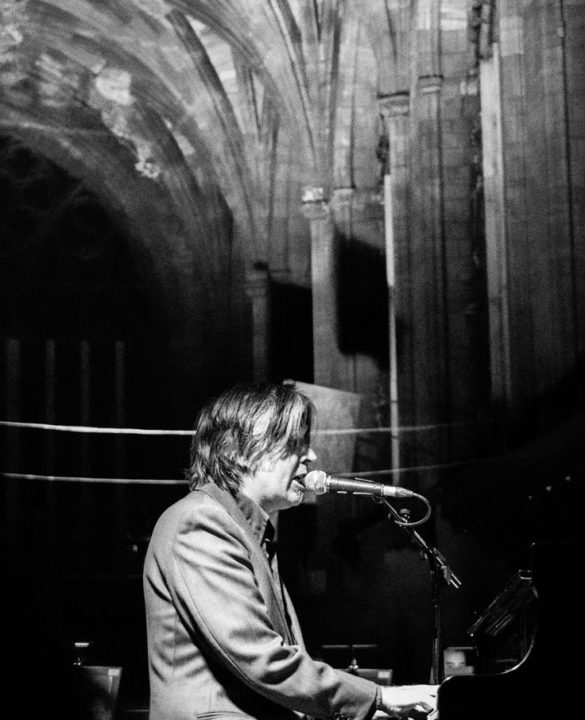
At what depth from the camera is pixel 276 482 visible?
2426 mm

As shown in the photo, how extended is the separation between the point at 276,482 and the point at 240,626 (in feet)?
1.23

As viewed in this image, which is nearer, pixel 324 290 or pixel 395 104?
pixel 395 104

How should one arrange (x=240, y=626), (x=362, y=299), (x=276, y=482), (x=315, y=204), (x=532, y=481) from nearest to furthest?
(x=240, y=626) → (x=276, y=482) → (x=532, y=481) → (x=362, y=299) → (x=315, y=204)

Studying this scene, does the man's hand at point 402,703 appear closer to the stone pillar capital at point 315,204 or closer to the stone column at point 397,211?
the stone column at point 397,211

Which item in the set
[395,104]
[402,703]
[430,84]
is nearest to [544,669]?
[402,703]

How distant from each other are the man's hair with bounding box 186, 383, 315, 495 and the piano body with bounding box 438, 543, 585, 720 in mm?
626

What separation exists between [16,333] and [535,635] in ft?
25.8

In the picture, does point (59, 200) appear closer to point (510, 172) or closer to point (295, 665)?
point (510, 172)

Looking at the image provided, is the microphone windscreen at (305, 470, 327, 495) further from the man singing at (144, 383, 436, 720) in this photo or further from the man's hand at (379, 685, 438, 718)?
the man's hand at (379, 685, 438, 718)

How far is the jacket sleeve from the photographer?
7.04 feet

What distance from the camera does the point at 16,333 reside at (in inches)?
389

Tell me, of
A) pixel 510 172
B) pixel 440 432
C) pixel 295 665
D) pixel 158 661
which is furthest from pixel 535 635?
pixel 440 432

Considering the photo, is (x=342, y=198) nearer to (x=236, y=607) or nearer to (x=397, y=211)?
(x=397, y=211)

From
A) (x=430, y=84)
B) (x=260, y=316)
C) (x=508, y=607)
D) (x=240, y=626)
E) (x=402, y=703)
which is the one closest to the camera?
(x=240, y=626)
